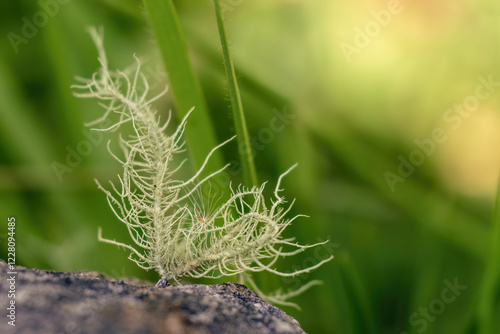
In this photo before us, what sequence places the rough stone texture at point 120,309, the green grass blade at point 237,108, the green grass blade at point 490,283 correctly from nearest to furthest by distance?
the rough stone texture at point 120,309, the green grass blade at point 237,108, the green grass blade at point 490,283

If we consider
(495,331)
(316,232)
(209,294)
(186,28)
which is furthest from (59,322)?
(495,331)

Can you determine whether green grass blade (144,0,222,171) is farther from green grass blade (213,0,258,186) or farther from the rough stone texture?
the rough stone texture

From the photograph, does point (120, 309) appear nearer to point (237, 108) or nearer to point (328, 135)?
point (237, 108)

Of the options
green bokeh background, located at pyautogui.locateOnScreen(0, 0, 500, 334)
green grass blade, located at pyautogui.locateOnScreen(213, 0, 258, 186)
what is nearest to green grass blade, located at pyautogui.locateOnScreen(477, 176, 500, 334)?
green bokeh background, located at pyautogui.locateOnScreen(0, 0, 500, 334)

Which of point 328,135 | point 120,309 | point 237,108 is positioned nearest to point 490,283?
point 328,135

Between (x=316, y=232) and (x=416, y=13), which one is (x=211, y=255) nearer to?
(x=316, y=232)

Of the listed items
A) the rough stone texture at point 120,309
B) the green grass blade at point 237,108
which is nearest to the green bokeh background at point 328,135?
the green grass blade at point 237,108

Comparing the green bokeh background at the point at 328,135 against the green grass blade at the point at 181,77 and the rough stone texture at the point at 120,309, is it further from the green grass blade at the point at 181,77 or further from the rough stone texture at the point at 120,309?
the rough stone texture at the point at 120,309
